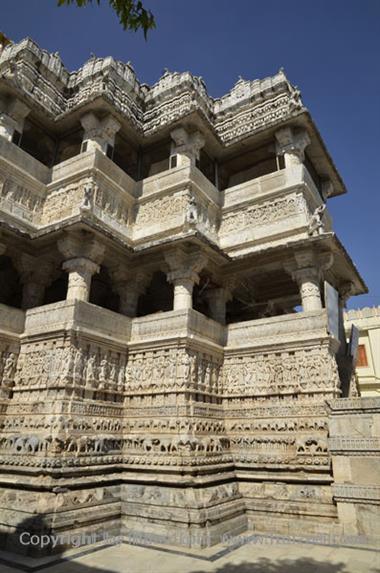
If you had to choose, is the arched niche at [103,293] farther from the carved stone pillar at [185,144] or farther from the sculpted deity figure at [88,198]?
the carved stone pillar at [185,144]

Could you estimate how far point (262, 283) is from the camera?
1595 centimetres

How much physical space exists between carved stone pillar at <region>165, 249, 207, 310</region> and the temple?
63 mm

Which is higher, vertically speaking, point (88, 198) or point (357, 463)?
point (88, 198)

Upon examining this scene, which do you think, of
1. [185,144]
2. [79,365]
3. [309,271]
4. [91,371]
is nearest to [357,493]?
[309,271]

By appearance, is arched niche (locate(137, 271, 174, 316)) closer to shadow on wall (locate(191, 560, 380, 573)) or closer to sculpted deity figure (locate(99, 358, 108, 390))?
sculpted deity figure (locate(99, 358, 108, 390))

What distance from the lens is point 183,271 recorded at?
12.5 m

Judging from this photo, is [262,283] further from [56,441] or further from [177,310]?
[56,441]

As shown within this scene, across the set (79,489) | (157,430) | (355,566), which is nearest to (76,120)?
(157,430)

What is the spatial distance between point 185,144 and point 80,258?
6248 millimetres

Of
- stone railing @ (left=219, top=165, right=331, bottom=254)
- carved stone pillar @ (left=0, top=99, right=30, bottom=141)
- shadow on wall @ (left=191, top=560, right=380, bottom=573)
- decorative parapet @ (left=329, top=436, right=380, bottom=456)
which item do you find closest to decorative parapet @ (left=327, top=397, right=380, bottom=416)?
decorative parapet @ (left=329, top=436, right=380, bottom=456)

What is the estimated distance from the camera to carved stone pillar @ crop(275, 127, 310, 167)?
14.4 metres

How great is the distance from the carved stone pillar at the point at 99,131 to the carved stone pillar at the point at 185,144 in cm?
224

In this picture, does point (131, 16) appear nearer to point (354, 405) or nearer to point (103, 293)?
point (354, 405)

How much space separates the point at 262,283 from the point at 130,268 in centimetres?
544
